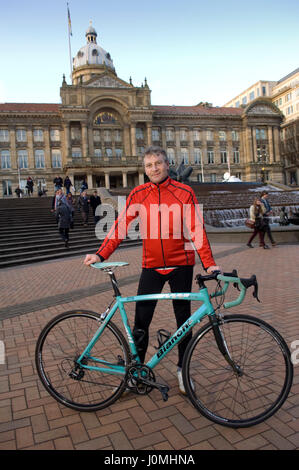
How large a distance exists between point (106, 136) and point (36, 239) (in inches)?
1836

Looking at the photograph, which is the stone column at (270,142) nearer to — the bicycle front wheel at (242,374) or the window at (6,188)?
the window at (6,188)

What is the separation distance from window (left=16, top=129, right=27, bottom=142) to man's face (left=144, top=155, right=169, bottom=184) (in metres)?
58.2

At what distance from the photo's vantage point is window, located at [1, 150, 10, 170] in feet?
181

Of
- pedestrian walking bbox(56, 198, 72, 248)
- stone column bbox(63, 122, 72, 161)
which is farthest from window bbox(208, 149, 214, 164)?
pedestrian walking bbox(56, 198, 72, 248)

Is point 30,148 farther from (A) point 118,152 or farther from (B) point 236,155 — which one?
(B) point 236,155

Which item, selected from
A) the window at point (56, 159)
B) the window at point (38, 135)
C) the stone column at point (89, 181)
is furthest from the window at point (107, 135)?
the window at point (38, 135)

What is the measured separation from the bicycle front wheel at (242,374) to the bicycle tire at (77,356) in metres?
0.61

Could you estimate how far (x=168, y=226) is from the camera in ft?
9.62

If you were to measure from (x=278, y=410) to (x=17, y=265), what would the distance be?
980 cm

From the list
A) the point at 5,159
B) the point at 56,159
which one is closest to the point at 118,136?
→ the point at 56,159

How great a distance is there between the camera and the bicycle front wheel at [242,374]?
2.52m

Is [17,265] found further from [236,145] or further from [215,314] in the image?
[236,145]

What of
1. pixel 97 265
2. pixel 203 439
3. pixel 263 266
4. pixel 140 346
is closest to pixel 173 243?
pixel 97 265

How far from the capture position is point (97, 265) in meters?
2.85
